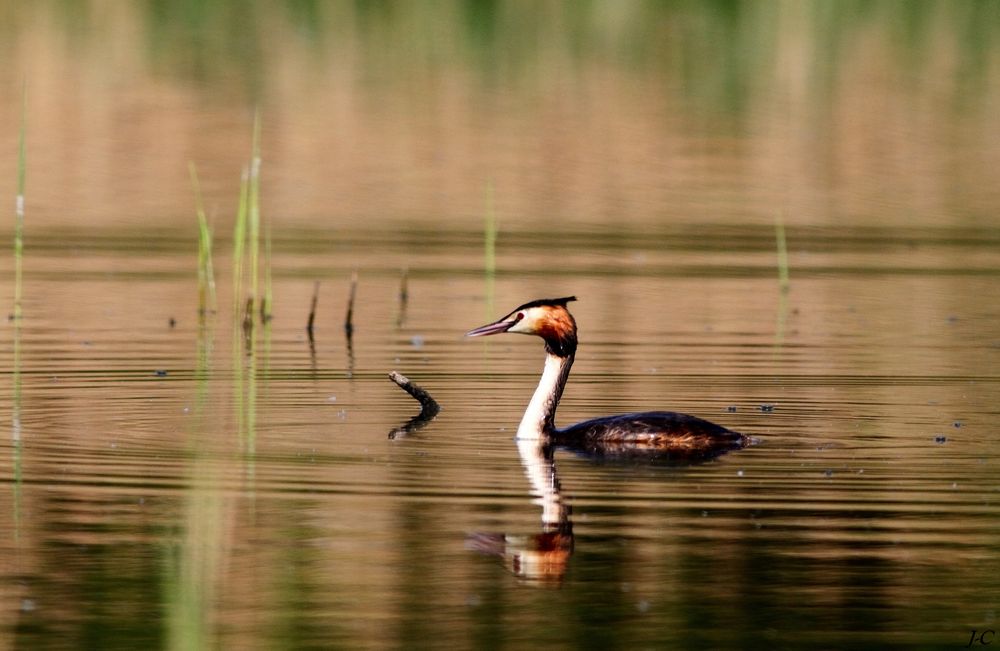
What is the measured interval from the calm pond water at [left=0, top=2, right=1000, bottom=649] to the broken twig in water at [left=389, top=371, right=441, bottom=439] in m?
0.28

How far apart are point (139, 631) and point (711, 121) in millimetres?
36567

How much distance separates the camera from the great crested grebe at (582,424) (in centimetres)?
1343

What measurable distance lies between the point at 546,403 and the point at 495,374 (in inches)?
133

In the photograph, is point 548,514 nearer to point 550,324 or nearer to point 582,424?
point 582,424

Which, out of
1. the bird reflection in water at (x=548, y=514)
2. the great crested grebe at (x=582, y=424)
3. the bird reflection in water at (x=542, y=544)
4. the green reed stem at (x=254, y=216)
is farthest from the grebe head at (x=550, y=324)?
the green reed stem at (x=254, y=216)

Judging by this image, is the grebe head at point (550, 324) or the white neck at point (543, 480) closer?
the white neck at point (543, 480)

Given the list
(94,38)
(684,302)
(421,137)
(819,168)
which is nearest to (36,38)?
(94,38)

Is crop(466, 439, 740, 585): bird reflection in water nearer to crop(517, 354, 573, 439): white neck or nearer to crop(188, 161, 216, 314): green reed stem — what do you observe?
crop(517, 354, 573, 439): white neck

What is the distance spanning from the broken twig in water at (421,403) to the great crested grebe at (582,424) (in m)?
0.65

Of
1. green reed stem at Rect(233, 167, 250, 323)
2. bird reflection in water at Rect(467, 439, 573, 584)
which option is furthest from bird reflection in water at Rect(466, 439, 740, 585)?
green reed stem at Rect(233, 167, 250, 323)

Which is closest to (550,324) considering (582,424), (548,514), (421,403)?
(582,424)

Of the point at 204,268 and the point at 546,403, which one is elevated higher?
the point at 204,268

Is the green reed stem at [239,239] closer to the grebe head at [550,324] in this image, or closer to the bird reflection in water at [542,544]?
the grebe head at [550,324]

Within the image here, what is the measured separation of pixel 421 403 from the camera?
14875 mm
